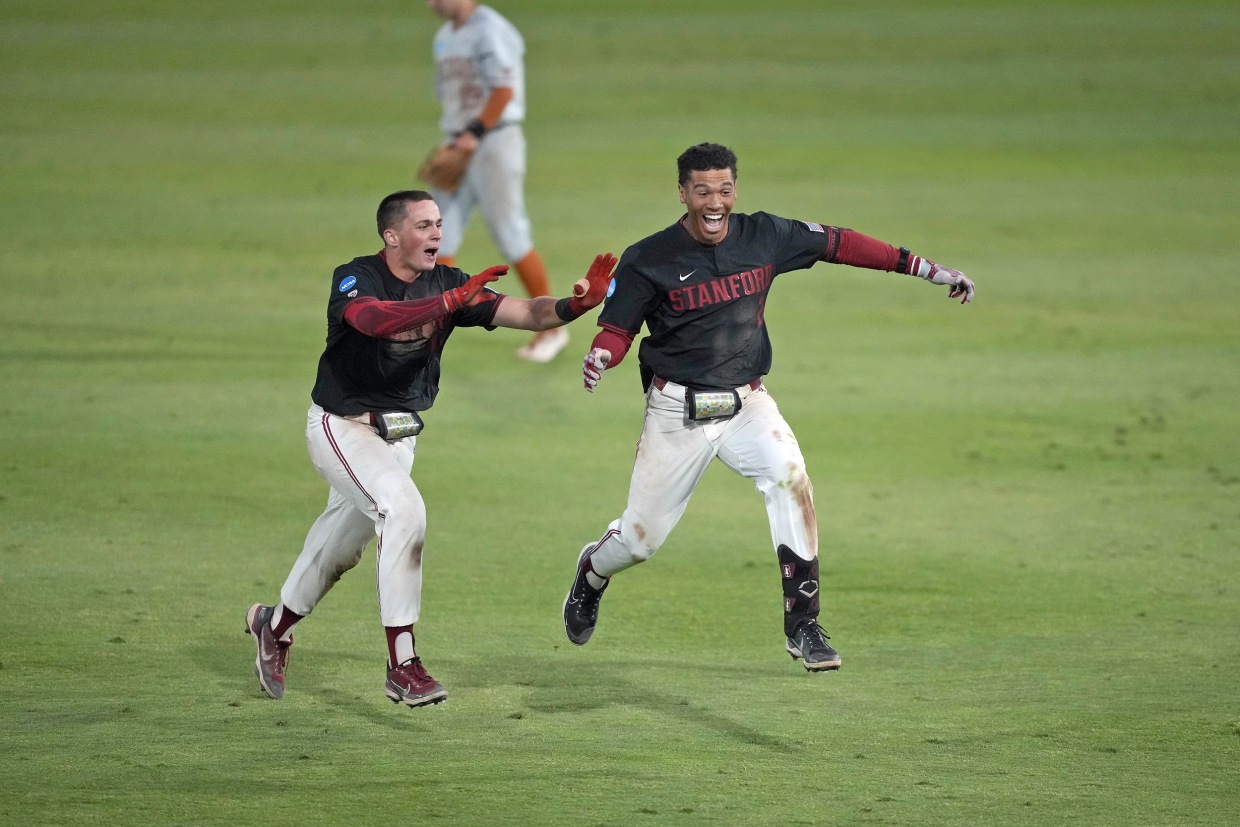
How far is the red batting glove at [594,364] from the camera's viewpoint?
19.9 ft

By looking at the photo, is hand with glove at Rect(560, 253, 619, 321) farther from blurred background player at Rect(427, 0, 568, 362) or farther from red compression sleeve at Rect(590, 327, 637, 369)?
blurred background player at Rect(427, 0, 568, 362)

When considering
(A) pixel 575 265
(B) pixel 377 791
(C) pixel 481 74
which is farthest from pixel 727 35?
(B) pixel 377 791

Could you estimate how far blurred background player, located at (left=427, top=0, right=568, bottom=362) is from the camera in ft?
38.3

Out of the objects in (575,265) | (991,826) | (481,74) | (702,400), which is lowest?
(991,826)

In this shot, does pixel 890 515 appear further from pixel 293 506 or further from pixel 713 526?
pixel 293 506

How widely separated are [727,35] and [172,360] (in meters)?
11.8

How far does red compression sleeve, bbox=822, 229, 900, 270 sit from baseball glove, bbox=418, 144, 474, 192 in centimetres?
532

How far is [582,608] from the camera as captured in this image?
22.7 feet

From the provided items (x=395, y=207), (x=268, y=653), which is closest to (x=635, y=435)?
(x=268, y=653)

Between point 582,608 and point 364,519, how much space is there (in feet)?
3.42

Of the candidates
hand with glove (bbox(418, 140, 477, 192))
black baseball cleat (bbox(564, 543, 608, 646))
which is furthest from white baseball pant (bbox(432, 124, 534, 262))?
black baseball cleat (bbox(564, 543, 608, 646))

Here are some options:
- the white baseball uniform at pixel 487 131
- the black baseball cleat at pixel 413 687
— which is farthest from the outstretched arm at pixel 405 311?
the white baseball uniform at pixel 487 131

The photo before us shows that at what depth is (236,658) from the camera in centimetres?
691

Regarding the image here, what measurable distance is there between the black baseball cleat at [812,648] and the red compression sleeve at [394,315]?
1761 millimetres
